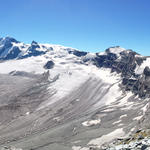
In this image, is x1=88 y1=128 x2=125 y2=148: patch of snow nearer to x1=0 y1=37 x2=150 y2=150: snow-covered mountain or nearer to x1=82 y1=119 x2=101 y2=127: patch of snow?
x1=0 y1=37 x2=150 y2=150: snow-covered mountain

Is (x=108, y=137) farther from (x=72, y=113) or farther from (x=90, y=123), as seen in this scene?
(x=72, y=113)

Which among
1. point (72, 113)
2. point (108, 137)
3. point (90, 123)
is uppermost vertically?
point (72, 113)

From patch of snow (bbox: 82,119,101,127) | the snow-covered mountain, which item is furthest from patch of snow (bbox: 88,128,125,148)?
A: patch of snow (bbox: 82,119,101,127)

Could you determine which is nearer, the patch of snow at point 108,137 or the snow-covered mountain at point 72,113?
the patch of snow at point 108,137

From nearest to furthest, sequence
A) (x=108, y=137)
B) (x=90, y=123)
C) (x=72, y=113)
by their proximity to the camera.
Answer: (x=108, y=137) → (x=90, y=123) → (x=72, y=113)

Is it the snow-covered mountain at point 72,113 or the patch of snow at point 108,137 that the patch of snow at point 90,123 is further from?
the patch of snow at point 108,137

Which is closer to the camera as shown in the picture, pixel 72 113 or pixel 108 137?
pixel 108 137

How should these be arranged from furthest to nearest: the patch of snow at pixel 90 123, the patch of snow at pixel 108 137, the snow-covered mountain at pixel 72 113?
the patch of snow at pixel 90 123 < the snow-covered mountain at pixel 72 113 < the patch of snow at pixel 108 137

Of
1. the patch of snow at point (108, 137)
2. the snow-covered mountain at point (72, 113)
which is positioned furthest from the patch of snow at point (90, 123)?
the patch of snow at point (108, 137)

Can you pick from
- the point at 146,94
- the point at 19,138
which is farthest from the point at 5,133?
the point at 146,94

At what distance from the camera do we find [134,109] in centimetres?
11419

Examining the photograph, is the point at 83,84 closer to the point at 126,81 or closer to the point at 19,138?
the point at 126,81

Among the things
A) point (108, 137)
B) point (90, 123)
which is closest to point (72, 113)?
point (90, 123)

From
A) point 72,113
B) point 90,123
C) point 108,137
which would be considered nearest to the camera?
point 108,137
